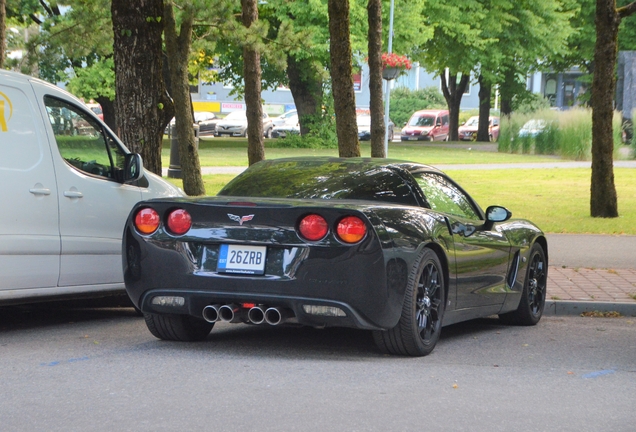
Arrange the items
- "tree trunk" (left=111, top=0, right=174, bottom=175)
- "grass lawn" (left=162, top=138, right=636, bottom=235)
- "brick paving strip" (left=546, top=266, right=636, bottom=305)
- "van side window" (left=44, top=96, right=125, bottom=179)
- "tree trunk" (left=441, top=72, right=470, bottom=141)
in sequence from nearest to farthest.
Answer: "van side window" (left=44, top=96, right=125, bottom=179) < "brick paving strip" (left=546, top=266, right=636, bottom=305) < "tree trunk" (left=111, top=0, right=174, bottom=175) < "grass lawn" (left=162, top=138, right=636, bottom=235) < "tree trunk" (left=441, top=72, right=470, bottom=141)

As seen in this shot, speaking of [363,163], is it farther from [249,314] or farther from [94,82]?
[94,82]

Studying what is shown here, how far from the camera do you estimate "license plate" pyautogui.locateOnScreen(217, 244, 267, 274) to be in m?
6.54

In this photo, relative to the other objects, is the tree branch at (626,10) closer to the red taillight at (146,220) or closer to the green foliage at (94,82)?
the red taillight at (146,220)

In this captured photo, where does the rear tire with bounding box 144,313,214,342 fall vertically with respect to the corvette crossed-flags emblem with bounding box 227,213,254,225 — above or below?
below

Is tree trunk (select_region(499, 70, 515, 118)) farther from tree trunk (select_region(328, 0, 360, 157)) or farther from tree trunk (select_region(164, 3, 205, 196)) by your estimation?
tree trunk (select_region(328, 0, 360, 157))

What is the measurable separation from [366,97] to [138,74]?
70.0m

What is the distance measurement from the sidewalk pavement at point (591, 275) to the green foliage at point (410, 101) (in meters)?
65.0

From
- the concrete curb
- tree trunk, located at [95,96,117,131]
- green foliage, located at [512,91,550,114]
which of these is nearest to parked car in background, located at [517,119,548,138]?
green foliage, located at [512,91,550,114]

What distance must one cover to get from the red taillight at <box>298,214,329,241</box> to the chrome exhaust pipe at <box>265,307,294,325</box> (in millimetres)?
479

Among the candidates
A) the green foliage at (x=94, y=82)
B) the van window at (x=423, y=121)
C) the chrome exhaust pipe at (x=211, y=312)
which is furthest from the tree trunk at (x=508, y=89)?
A: the chrome exhaust pipe at (x=211, y=312)

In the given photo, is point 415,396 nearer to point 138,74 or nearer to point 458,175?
point 138,74

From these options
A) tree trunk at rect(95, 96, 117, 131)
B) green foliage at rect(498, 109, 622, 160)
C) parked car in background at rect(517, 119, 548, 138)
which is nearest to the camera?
green foliage at rect(498, 109, 622, 160)

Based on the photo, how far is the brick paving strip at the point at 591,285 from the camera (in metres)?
9.75

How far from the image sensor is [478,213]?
8359 mm
